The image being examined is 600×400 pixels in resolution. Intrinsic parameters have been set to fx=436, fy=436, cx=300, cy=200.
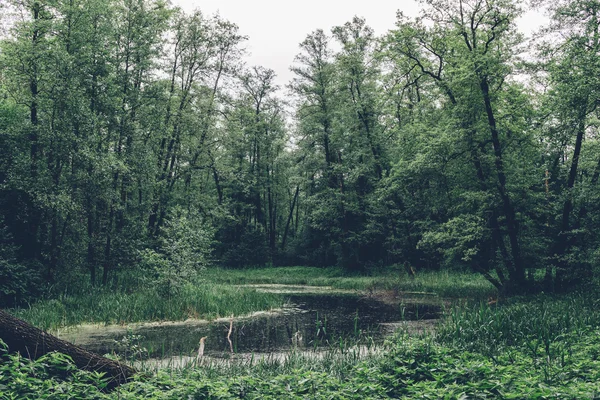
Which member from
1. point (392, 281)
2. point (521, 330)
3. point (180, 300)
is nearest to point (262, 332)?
point (180, 300)

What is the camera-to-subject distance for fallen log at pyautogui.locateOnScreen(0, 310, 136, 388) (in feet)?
15.7

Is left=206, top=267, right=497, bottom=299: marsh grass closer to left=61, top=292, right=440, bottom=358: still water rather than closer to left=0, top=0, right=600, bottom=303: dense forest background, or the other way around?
left=0, top=0, right=600, bottom=303: dense forest background

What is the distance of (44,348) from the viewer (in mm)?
4852

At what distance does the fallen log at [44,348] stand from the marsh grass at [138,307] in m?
5.77

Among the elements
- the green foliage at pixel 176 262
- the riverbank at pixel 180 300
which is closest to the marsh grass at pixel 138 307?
the riverbank at pixel 180 300

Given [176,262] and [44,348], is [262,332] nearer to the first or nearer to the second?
[176,262]

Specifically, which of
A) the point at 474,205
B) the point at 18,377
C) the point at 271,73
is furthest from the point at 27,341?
the point at 271,73

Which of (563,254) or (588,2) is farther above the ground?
(588,2)

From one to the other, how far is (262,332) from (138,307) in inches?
150

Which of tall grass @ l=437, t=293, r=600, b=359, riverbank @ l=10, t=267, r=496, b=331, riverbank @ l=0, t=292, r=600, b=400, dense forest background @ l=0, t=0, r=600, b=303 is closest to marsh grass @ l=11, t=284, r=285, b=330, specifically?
riverbank @ l=10, t=267, r=496, b=331

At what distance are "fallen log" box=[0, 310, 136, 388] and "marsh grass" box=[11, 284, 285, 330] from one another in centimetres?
577

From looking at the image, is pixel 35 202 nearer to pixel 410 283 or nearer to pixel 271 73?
pixel 410 283

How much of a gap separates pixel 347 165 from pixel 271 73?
Answer: 1172 cm

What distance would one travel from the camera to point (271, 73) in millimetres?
33812
